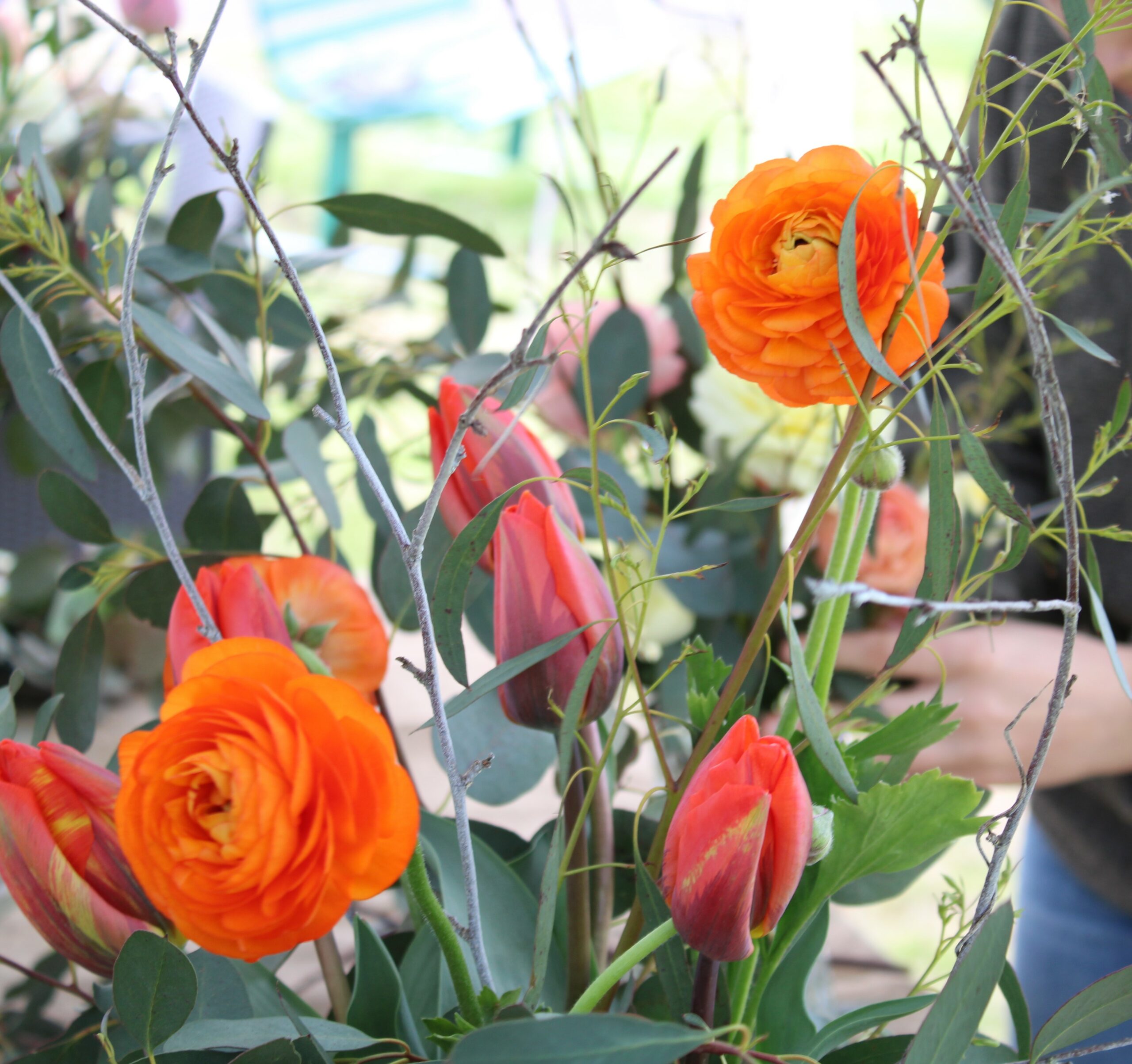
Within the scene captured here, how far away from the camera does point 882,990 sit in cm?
57

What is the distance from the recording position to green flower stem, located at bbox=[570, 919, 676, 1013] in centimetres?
18

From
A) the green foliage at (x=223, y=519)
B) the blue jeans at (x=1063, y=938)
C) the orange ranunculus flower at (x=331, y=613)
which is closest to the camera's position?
the orange ranunculus flower at (x=331, y=613)

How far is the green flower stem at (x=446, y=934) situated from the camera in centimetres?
18

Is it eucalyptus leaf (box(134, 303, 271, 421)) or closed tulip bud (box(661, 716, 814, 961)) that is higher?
eucalyptus leaf (box(134, 303, 271, 421))

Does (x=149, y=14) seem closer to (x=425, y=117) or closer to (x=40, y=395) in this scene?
(x=40, y=395)

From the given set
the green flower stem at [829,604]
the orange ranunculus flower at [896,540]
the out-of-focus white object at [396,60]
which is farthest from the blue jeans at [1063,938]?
the out-of-focus white object at [396,60]

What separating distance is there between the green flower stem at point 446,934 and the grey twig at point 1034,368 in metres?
0.10

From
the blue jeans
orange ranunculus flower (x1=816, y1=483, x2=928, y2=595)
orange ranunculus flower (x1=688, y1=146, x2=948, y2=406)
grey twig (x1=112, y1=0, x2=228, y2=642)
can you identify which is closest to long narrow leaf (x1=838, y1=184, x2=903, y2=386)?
orange ranunculus flower (x1=688, y1=146, x2=948, y2=406)

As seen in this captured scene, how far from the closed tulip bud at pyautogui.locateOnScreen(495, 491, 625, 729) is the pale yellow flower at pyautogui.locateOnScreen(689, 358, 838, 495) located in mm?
213

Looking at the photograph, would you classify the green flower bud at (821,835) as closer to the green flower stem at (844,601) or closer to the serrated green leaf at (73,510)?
the green flower stem at (844,601)

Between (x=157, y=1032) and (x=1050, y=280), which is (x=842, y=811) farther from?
(x=1050, y=280)

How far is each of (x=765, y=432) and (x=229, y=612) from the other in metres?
0.27

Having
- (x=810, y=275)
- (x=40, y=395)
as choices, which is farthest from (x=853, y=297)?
(x=40, y=395)

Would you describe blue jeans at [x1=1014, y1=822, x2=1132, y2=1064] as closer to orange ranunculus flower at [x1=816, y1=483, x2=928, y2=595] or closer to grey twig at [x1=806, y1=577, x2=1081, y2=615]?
orange ranunculus flower at [x1=816, y1=483, x2=928, y2=595]
